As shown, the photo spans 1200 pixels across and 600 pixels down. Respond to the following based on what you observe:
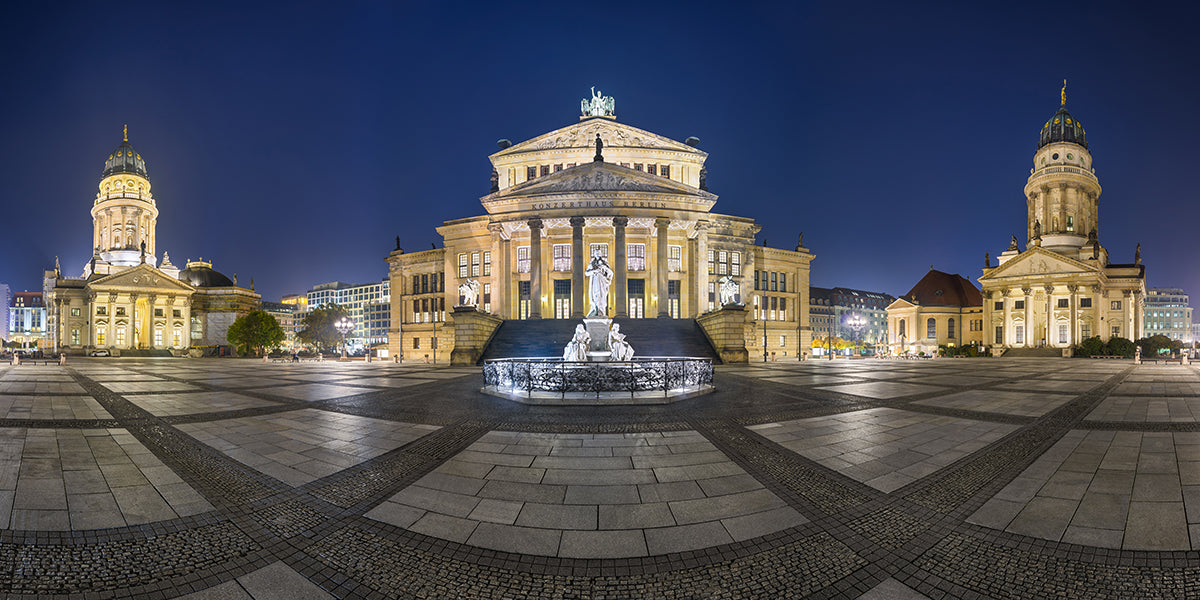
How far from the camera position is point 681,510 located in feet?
16.4

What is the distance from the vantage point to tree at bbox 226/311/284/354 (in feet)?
212

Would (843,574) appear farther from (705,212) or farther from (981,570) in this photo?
(705,212)

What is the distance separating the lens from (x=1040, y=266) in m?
60.9

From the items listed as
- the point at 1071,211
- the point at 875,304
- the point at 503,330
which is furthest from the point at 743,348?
the point at 875,304

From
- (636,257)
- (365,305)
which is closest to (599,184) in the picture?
(636,257)

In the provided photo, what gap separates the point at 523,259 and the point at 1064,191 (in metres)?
72.5

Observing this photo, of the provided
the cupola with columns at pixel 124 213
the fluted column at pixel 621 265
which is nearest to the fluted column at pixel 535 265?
the fluted column at pixel 621 265

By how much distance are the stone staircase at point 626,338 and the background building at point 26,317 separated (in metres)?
150

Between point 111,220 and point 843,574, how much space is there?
121 meters

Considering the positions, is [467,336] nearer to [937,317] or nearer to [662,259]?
[662,259]

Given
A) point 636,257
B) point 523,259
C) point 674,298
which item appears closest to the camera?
point 636,257

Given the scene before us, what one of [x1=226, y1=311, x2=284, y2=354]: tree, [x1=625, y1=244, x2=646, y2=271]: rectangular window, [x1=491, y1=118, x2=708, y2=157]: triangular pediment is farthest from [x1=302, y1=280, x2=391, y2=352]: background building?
[x1=625, y1=244, x2=646, y2=271]: rectangular window

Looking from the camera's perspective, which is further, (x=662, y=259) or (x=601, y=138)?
(x=601, y=138)

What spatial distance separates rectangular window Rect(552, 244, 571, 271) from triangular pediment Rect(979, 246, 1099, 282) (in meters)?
54.6
